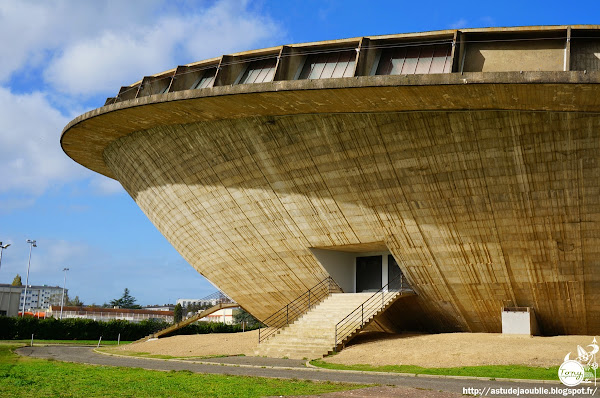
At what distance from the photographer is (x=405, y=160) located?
60.5 feet

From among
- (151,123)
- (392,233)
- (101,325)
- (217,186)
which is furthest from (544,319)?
(101,325)

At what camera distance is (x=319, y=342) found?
20.4 meters

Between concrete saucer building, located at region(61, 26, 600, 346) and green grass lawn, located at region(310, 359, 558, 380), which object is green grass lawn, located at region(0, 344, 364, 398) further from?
concrete saucer building, located at region(61, 26, 600, 346)

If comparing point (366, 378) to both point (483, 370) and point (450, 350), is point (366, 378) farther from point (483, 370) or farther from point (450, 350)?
point (450, 350)

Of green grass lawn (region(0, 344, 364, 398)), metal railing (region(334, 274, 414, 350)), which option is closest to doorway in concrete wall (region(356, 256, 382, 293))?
metal railing (region(334, 274, 414, 350))

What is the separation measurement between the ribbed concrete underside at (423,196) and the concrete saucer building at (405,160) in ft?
0.17

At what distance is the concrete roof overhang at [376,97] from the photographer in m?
14.9

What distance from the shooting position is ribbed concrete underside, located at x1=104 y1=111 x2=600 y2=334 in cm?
1723

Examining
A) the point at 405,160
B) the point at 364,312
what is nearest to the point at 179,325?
the point at 364,312

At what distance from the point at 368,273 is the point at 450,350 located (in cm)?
820

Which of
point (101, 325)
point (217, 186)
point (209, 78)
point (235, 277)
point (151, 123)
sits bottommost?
point (101, 325)

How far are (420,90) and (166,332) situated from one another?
24.9 m

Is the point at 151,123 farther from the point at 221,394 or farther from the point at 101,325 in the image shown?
the point at 101,325

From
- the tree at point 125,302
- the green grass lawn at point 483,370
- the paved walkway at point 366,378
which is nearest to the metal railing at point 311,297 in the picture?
the paved walkway at point 366,378
